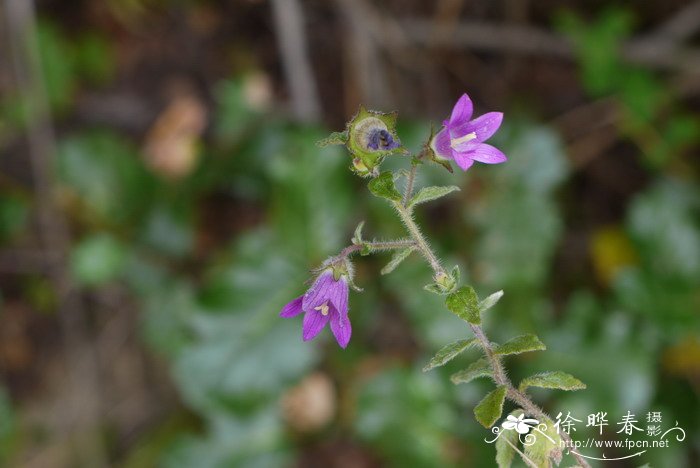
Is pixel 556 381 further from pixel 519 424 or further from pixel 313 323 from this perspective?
pixel 313 323

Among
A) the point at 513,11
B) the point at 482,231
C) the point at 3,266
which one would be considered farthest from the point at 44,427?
the point at 513,11

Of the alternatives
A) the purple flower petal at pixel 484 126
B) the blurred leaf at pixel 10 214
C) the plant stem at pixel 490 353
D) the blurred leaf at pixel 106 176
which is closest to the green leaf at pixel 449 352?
the plant stem at pixel 490 353

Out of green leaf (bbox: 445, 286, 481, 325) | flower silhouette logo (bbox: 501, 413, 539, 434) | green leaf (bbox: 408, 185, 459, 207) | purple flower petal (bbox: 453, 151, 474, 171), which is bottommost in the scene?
flower silhouette logo (bbox: 501, 413, 539, 434)

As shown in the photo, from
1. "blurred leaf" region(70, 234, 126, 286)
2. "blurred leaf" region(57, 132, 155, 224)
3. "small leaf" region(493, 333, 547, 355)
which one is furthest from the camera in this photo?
"blurred leaf" region(57, 132, 155, 224)

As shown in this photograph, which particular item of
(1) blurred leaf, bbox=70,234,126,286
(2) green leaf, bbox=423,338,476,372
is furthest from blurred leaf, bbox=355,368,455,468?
(2) green leaf, bbox=423,338,476,372

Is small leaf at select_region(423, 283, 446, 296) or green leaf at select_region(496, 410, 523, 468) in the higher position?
small leaf at select_region(423, 283, 446, 296)

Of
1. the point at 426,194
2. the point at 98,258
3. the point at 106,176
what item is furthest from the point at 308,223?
the point at 426,194

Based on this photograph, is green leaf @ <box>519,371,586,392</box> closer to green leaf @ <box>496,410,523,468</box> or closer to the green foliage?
green leaf @ <box>496,410,523,468</box>
